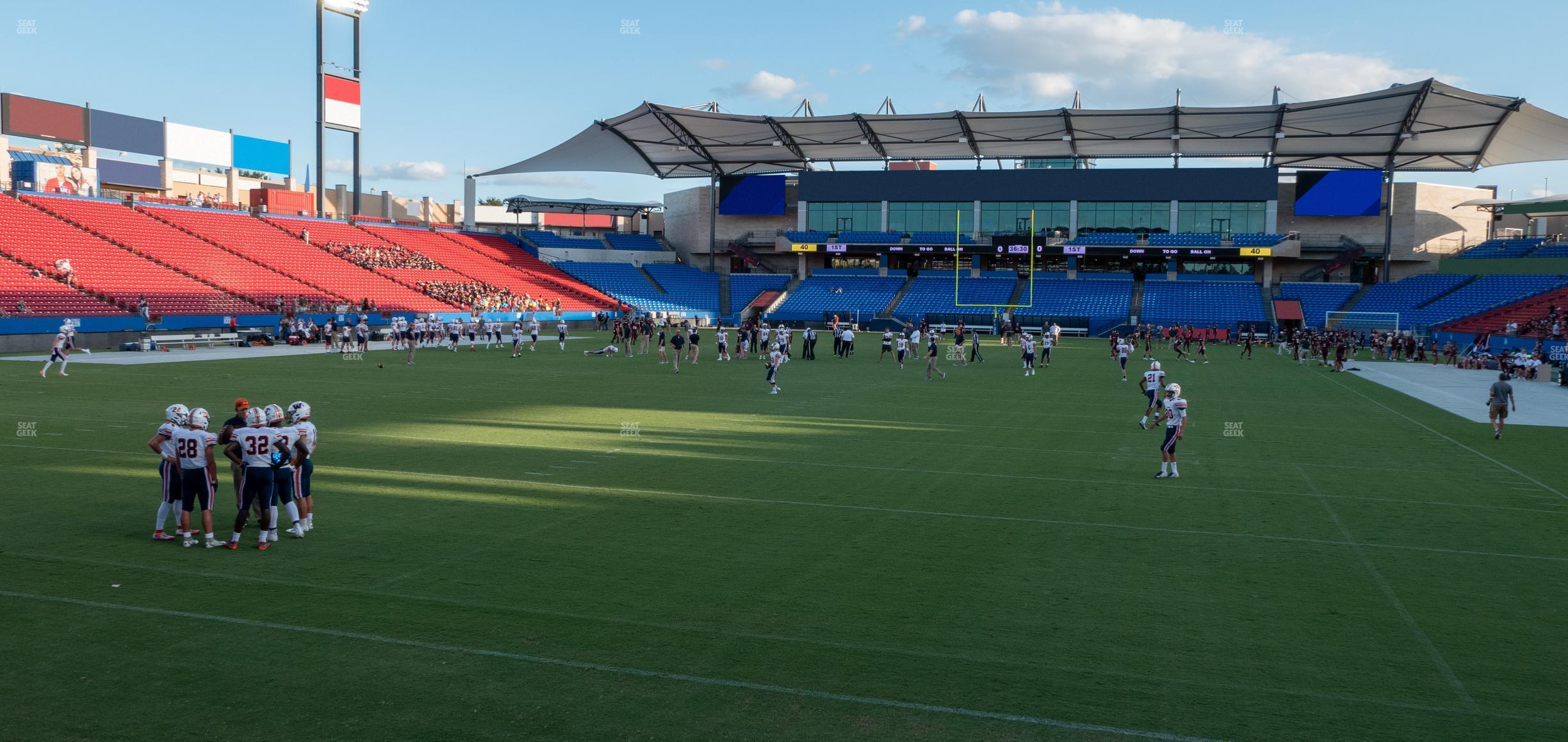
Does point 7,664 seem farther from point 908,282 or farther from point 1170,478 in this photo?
point 908,282

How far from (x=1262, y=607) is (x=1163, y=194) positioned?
7069cm

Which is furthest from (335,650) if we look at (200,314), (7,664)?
(200,314)

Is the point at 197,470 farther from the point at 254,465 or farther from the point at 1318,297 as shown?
the point at 1318,297

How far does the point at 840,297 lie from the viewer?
76.7 meters

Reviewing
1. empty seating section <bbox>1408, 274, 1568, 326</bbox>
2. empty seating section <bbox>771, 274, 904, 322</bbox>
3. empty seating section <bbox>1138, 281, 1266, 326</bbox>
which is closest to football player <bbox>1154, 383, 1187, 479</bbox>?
empty seating section <bbox>1408, 274, 1568, 326</bbox>

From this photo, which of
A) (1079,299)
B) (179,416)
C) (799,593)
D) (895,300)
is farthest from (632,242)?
(799,593)

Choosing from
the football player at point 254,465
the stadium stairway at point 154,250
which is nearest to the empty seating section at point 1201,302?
the stadium stairway at point 154,250

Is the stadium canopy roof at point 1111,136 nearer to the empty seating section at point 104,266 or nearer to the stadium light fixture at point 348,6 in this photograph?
the stadium light fixture at point 348,6

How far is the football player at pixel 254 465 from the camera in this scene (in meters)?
9.98

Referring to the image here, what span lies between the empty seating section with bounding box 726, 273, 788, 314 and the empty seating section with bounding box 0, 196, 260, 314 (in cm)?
Answer: 3719

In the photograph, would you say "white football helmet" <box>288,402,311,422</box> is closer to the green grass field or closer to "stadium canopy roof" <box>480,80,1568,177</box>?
the green grass field

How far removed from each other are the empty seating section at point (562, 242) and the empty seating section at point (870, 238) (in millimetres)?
20507

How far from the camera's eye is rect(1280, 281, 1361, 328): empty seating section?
66.3m

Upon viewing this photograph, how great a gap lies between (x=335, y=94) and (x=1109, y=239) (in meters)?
52.4
